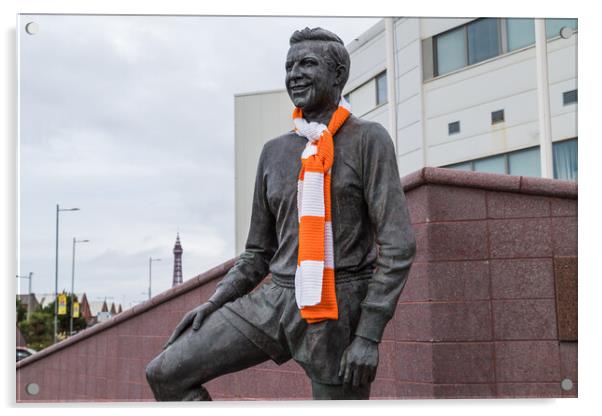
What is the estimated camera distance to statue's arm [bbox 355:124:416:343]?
312cm

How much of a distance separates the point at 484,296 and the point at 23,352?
304 centimetres

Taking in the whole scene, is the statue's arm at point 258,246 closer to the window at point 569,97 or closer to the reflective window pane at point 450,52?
the window at point 569,97

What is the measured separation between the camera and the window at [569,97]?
563 cm

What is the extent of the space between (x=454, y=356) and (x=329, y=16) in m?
2.27

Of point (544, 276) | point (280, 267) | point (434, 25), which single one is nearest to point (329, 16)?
point (434, 25)

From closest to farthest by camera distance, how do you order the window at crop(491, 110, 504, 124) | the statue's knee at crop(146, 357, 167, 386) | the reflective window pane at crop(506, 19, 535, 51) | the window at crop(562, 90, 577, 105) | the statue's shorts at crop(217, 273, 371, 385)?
the statue's shorts at crop(217, 273, 371, 385) → the statue's knee at crop(146, 357, 167, 386) → the window at crop(562, 90, 577, 105) → the reflective window pane at crop(506, 19, 535, 51) → the window at crop(491, 110, 504, 124)

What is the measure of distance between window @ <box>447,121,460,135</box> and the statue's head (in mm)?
4269

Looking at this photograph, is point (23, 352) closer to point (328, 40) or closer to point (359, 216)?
point (359, 216)

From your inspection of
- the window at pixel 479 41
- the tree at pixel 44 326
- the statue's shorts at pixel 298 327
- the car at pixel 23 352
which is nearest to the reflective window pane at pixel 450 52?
the window at pixel 479 41

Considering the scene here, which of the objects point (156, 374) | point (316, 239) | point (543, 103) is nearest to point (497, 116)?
point (543, 103)

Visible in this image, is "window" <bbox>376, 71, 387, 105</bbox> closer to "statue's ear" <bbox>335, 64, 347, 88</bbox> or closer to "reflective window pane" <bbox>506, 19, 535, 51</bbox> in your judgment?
"reflective window pane" <bbox>506, 19, 535, 51</bbox>

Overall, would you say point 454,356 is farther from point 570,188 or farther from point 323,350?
point 323,350

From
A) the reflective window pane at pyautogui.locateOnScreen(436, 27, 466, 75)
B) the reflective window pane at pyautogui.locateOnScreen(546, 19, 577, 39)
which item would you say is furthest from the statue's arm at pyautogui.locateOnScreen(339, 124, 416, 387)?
the reflective window pane at pyautogui.locateOnScreen(436, 27, 466, 75)

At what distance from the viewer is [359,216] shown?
3289 mm
